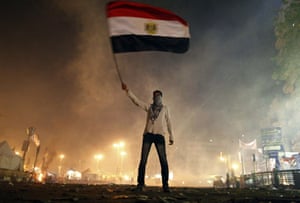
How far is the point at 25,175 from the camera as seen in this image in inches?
979

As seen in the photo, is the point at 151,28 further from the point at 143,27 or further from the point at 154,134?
the point at 154,134

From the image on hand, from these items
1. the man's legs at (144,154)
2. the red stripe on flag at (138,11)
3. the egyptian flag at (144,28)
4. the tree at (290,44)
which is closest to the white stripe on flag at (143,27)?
the egyptian flag at (144,28)

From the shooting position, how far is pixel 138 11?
8.26m

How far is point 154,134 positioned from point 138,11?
15.1ft

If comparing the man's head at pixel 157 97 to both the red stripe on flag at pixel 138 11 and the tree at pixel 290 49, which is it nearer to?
the red stripe on flag at pixel 138 11

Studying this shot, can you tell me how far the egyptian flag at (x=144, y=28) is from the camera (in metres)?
7.69

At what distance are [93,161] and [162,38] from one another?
12158 cm

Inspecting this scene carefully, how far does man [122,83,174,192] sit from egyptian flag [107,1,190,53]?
198 centimetres

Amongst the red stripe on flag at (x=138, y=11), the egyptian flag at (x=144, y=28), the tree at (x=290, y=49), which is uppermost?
the tree at (x=290, y=49)

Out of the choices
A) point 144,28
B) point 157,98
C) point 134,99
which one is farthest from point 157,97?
point 144,28

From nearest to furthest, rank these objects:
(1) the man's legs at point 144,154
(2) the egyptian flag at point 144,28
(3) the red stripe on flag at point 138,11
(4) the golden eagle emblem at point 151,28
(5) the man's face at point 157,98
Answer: (1) the man's legs at point 144,154
(5) the man's face at point 157,98
(2) the egyptian flag at point 144,28
(3) the red stripe on flag at point 138,11
(4) the golden eagle emblem at point 151,28

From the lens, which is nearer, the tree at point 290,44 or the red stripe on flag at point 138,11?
the red stripe on flag at point 138,11

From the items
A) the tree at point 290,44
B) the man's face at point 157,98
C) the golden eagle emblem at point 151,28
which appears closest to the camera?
the man's face at point 157,98

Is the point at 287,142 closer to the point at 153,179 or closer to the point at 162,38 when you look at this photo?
the point at 153,179
